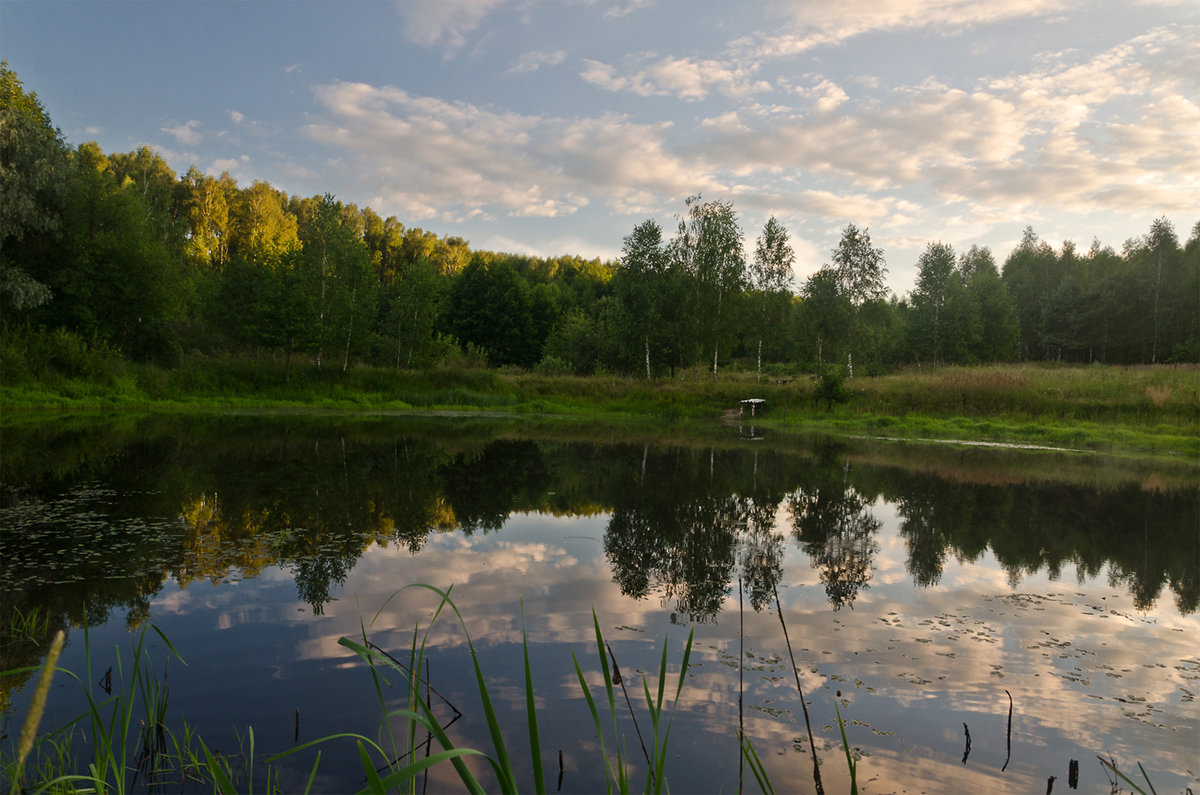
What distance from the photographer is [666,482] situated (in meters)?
13.8

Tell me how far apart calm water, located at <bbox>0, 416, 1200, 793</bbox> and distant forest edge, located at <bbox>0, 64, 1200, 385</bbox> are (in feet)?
58.0

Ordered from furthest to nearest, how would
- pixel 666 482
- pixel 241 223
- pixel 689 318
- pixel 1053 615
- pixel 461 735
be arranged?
1. pixel 241 223
2. pixel 689 318
3. pixel 666 482
4. pixel 1053 615
5. pixel 461 735

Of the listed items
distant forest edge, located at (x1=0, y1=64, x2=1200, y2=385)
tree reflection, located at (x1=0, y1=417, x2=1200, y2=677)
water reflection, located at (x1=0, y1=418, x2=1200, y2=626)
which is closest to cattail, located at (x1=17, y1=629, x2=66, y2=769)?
tree reflection, located at (x1=0, y1=417, x2=1200, y2=677)

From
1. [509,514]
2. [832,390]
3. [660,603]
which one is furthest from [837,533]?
[832,390]

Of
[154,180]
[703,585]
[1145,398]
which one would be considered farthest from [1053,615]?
[154,180]

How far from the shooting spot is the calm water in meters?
4.15

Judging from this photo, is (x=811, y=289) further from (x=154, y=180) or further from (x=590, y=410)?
(x=154, y=180)

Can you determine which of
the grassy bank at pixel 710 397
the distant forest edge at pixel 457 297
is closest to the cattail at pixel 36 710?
the grassy bank at pixel 710 397

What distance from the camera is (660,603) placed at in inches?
257

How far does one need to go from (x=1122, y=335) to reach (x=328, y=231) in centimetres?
6714

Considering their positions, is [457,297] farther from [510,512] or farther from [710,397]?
[510,512]

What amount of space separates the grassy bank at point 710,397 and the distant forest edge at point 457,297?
167 centimetres

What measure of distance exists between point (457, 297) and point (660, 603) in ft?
214

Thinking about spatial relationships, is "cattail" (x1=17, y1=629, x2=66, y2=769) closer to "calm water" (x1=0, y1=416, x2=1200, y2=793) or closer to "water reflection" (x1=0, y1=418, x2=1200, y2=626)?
"calm water" (x1=0, y1=416, x2=1200, y2=793)
